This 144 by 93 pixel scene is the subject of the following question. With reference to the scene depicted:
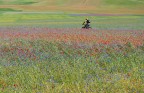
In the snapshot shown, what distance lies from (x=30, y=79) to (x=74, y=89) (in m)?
2.07

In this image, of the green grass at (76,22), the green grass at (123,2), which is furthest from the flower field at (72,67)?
the green grass at (123,2)

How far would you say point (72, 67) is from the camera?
1421 centimetres

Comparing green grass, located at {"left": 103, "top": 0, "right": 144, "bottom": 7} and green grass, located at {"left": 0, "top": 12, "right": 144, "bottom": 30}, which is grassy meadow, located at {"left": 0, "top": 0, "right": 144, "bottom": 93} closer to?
green grass, located at {"left": 0, "top": 12, "right": 144, "bottom": 30}

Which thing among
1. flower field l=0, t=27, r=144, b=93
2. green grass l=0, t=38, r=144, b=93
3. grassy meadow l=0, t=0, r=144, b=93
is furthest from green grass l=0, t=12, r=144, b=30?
green grass l=0, t=38, r=144, b=93

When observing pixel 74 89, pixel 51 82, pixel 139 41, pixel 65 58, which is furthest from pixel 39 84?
pixel 139 41

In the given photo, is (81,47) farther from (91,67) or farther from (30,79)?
(30,79)

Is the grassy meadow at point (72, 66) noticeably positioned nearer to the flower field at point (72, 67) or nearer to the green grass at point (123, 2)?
the flower field at point (72, 67)

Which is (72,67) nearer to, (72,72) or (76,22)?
(72,72)

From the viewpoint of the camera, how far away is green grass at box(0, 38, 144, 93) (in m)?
11.3

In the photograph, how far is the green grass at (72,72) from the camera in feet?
37.1

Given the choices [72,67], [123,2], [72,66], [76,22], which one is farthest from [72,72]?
[123,2]

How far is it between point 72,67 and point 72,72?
0.98 meters

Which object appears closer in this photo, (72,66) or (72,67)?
(72,67)

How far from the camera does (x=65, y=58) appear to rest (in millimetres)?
16797
